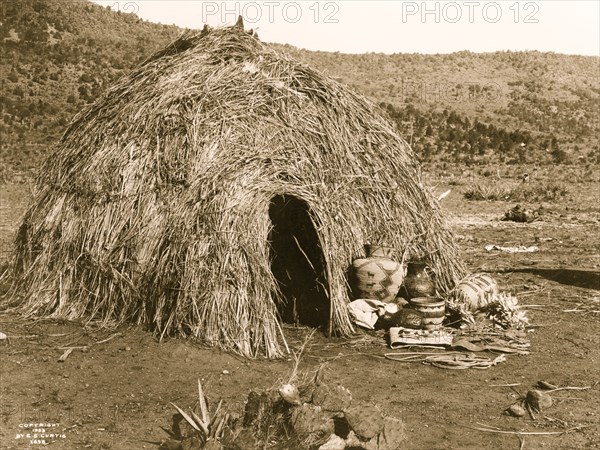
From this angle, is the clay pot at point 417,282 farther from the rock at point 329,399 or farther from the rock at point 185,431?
the rock at point 185,431

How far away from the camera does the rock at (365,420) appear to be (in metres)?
4.51

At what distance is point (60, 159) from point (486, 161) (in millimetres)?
18387

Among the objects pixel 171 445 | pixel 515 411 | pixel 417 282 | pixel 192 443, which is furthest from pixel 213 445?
pixel 417 282

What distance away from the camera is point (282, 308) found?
26.4 ft

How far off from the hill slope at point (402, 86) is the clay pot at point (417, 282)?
10.4 metres

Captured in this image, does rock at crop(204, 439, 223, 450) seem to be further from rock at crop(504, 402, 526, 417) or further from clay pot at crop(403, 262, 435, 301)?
clay pot at crop(403, 262, 435, 301)

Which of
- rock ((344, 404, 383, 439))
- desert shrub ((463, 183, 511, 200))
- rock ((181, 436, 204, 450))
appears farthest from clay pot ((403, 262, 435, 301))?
desert shrub ((463, 183, 511, 200))

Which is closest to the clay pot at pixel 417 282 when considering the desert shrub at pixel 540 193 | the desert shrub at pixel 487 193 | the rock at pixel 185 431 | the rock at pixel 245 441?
the rock at pixel 185 431

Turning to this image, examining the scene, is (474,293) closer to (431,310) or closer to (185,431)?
(431,310)

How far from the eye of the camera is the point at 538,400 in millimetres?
5652

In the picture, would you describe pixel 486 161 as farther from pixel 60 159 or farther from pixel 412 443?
pixel 412 443

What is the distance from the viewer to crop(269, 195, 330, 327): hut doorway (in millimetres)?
7758

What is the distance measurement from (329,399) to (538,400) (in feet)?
6.13
